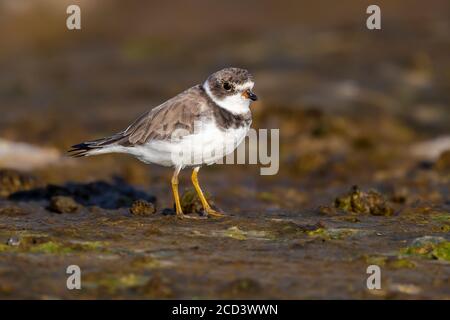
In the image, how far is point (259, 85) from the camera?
730 inches

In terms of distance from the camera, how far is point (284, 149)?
15.8 m

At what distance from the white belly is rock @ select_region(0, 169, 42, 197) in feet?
10.2

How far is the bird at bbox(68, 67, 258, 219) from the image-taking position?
860 centimetres

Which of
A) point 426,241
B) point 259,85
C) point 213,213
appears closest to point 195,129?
point 213,213

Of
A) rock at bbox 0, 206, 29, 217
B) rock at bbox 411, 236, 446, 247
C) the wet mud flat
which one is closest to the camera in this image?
the wet mud flat

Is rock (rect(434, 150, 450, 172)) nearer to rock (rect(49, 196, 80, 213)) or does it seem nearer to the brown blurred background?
the brown blurred background

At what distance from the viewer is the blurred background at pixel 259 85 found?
13.8 metres

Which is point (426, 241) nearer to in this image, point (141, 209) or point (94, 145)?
point (141, 209)

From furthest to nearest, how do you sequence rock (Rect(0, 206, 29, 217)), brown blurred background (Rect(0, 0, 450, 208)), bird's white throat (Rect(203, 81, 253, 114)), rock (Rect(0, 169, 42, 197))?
brown blurred background (Rect(0, 0, 450, 208))
rock (Rect(0, 169, 42, 197))
rock (Rect(0, 206, 29, 217))
bird's white throat (Rect(203, 81, 253, 114))

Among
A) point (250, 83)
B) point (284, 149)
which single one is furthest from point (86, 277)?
point (284, 149)

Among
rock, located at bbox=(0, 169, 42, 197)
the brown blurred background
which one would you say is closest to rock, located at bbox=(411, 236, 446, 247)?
rock, located at bbox=(0, 169, 42, 197)

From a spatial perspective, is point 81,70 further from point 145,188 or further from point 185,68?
point 145,188

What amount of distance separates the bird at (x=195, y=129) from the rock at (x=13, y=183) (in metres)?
2.33
